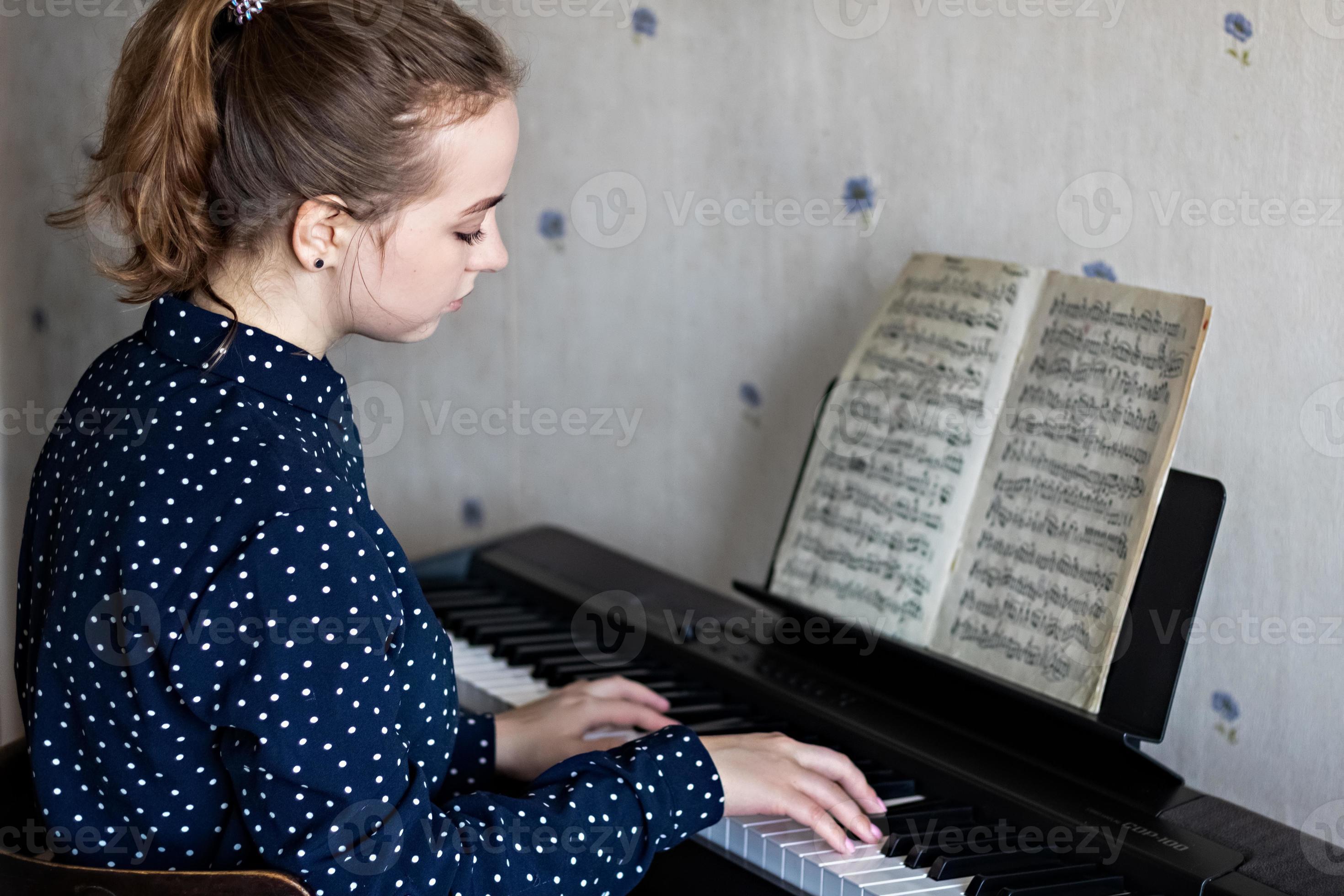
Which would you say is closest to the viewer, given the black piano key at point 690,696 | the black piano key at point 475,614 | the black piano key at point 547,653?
the black piano key at point 690,696

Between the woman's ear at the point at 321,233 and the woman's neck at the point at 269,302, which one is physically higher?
the woman's ear at the point at 321,233

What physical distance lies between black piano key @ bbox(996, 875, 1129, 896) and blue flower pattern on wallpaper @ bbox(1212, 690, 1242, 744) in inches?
19.6

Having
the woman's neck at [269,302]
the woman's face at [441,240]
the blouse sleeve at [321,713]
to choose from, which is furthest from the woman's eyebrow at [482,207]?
the blouse sleeve at [321,713]

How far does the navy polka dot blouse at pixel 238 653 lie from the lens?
88cm

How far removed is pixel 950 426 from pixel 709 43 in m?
0.80

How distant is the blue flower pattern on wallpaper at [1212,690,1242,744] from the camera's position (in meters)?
1.49

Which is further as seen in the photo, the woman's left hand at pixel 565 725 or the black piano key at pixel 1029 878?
the woman's left hand at pixel 565 725

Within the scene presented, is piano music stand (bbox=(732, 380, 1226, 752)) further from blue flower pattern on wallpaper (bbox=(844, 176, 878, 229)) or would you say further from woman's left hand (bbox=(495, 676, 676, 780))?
blue flower pattern on wallpaper (bbox=(844, 176, 878, 229))

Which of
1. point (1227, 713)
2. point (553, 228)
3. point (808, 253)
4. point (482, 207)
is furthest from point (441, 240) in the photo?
point (553, 228)

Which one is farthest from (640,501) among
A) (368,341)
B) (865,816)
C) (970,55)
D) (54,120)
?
(54,120)

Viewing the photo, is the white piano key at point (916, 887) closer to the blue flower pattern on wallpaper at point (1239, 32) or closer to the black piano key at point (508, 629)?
the black piano key at point (508, 629)

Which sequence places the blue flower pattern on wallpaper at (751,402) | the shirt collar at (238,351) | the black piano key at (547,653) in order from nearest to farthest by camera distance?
1. the shirt collar at (238,351)
2. the black piano key at (547,653)
3. the blue flower pattern on wallpaper at (751,402)

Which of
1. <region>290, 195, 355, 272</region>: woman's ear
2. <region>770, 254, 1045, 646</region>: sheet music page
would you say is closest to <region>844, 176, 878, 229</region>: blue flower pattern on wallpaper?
<region>770, 254, 1045, 646</region>: sheet music page

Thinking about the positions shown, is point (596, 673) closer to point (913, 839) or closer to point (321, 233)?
point (913, 839)
